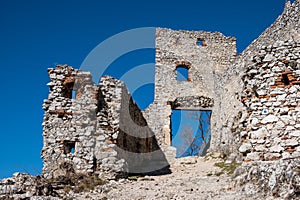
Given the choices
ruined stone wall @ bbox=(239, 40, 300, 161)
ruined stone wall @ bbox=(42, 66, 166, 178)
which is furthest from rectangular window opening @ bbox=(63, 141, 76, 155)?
ruined stone wall @ bbox=(239, 40, 300, 161)

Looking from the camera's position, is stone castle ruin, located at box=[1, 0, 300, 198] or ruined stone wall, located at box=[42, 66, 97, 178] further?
ruined stone wall, located at box=[42, 66, 97, 178]

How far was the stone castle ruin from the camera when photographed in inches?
262

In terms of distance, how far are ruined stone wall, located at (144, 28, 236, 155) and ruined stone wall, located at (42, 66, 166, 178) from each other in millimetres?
8380

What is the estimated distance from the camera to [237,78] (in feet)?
52.0

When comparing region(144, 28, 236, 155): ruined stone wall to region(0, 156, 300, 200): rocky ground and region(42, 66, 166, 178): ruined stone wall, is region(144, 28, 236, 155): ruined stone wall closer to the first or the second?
region(42, 66, 166, 178): ruined stone wall

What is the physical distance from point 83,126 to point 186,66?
12.9m

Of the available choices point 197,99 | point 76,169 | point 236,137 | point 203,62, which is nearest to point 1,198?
point 76,169

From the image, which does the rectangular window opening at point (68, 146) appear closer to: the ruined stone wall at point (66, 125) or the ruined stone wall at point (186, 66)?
the ruined stone wall at point (66, 125)

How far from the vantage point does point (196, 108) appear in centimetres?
2084

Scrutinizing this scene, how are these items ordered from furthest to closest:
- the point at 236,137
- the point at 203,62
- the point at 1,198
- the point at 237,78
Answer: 1. the point at 203,62
2. the point at 237,78
3. the point at 236,137
4. the point at 1,198

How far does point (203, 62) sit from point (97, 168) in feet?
46.5

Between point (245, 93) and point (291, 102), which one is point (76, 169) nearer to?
point (245, 93)

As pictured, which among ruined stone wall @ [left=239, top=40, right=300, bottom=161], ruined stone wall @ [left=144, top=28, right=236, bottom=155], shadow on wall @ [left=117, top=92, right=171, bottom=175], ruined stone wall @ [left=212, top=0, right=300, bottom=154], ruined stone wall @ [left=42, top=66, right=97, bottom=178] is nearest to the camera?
ruined stone wall @ [left=239, top=40, right=300, bottom=161]

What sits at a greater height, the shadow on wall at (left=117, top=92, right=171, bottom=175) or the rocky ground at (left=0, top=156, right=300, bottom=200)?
the shadow on wall at (left=117, top=92, right=171, bottom=175)
